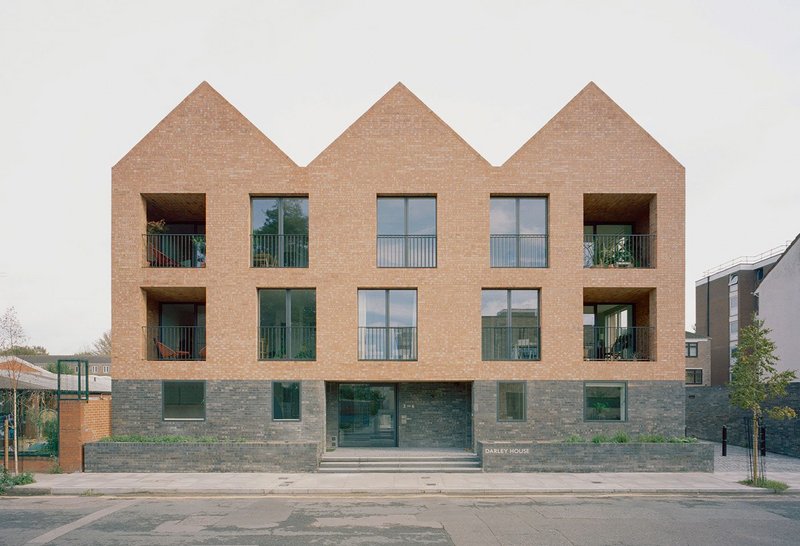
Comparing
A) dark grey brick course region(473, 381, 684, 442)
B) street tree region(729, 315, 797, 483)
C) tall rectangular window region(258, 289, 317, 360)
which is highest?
tall rectangular window region(258, 289, 317, 360)

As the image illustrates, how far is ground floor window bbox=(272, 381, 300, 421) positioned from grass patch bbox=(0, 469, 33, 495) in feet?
20.7

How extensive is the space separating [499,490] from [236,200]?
11.4 metres

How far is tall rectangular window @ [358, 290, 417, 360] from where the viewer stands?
17500 mm

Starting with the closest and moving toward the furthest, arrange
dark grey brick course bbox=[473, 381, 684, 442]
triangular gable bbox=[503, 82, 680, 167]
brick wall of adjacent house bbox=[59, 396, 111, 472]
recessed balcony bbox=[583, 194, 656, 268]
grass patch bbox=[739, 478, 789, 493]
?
grass patch bbox=[739, 478, 789, 493], brick wall of adjacent house bbox=[59, 396, 111, 472], dark grey brick course bbox=[473, 381, 684, 442], triangular gable bbox=[503, 82, 680, 167], recessed balcony bbox=[583, 194, 656, 268]

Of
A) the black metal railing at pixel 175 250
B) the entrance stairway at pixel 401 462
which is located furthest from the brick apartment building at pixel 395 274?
the entrance stairway at pixel 401 462

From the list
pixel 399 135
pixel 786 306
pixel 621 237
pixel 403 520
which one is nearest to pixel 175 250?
pixel 399 135

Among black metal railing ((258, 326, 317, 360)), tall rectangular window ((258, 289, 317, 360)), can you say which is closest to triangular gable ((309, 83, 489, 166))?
tall rectangular window ((258, 289, 317, 360))

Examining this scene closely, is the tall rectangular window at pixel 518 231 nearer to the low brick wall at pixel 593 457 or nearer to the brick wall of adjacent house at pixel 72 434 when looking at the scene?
the low brick wall at pixel 593 457

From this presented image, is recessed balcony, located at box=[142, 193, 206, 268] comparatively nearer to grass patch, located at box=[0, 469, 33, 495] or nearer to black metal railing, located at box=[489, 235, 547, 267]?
grass patch, located at box=[0, 469, 33, 495]

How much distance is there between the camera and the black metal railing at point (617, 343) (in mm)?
18234

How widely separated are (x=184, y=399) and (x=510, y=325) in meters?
10.4

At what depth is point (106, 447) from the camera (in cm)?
1544

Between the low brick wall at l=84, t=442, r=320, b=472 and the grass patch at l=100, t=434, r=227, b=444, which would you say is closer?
the low brick wall at l=84, t=442, r=320, b=472

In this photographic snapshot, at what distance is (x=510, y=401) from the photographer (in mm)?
17297
